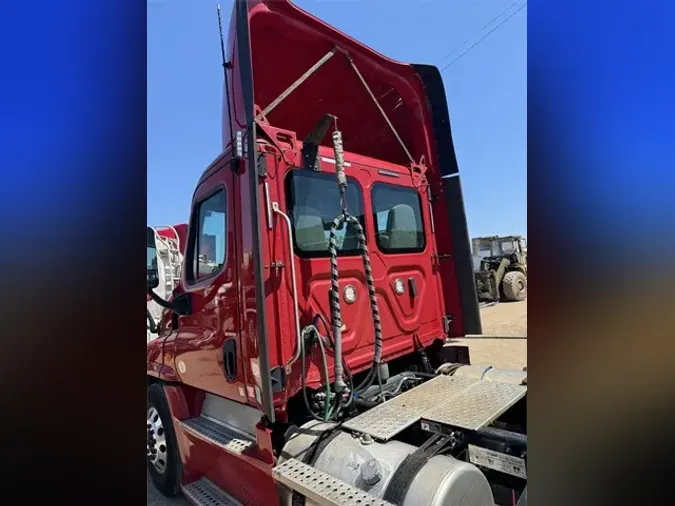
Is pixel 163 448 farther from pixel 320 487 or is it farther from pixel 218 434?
pixel 320 487

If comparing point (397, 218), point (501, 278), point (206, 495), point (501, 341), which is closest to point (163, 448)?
point (206, 495)

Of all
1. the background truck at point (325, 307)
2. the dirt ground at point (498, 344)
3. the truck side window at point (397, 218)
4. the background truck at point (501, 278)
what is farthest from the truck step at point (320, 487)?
the background truck at point (501, 278)

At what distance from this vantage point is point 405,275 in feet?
10.9

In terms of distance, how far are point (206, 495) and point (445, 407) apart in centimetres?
184

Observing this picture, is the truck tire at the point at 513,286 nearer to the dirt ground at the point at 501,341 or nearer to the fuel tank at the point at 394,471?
the dirt ground at the point at 501,341

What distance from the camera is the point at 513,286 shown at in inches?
667

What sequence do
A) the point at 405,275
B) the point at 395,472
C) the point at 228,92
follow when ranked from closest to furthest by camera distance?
the point at 395,472 < the point at 228,92 < the point at 405,275

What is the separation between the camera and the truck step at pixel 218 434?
8.50ft

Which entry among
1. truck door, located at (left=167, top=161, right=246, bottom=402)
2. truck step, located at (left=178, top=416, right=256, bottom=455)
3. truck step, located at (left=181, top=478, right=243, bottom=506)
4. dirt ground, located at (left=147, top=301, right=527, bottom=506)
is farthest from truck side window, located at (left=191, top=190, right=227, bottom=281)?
dirt ground, located at (left=147, top=301, right=527, bottom=506)

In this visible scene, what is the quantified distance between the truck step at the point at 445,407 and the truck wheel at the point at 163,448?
1984 mm
